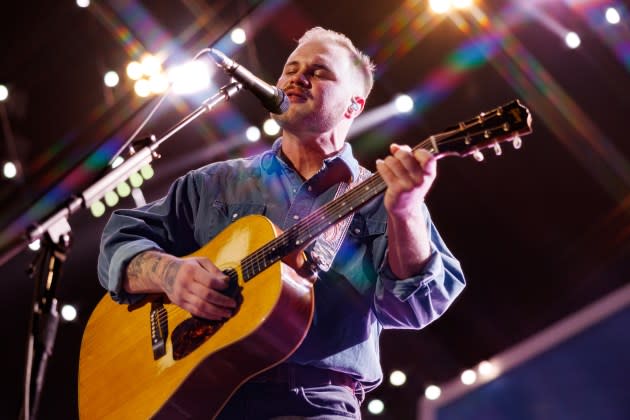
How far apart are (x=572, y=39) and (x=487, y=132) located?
3.14 meters

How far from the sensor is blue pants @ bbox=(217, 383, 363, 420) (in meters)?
2.26

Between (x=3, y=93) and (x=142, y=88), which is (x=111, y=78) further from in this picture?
(x=3, y=93)

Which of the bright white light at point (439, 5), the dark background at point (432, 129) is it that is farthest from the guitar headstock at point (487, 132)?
the dark background at point (432, 129)

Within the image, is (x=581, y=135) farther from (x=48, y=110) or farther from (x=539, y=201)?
(x=48, y=110)

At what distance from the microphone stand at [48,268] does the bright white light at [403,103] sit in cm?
290

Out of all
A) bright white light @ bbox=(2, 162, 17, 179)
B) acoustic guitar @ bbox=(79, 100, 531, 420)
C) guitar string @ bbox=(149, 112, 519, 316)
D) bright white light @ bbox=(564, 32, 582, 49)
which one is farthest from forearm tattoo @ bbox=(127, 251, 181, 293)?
bright white light @ bbox=(564, 32, 582, 49)

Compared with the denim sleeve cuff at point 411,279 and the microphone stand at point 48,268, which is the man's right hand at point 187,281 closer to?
the microphone stand at point 48,268

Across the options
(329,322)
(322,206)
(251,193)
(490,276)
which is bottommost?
(329,322)

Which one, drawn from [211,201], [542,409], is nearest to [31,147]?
[211,201]

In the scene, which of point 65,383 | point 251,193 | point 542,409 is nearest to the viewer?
point 542,409

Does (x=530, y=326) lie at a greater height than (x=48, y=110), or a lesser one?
lesser

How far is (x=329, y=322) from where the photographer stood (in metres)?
2.43

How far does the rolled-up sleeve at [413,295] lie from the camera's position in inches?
93.6

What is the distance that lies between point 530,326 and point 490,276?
1.46 feet
